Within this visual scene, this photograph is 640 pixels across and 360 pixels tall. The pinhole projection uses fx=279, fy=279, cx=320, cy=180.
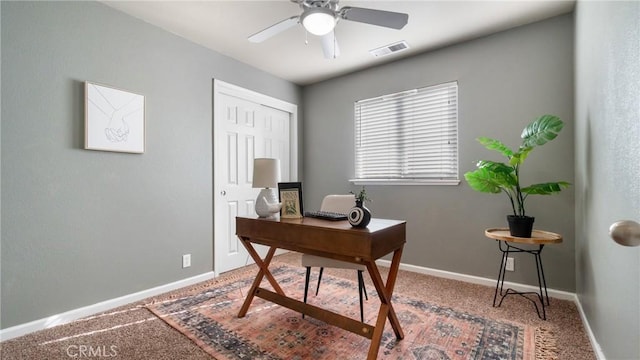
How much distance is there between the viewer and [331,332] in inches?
76.4

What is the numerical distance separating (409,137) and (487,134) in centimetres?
82

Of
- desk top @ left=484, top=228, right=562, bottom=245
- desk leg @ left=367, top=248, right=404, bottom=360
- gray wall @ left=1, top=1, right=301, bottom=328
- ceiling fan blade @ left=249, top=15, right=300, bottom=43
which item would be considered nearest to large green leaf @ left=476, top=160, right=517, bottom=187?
desk top @ left=484, top=228, right=562, bottom=245

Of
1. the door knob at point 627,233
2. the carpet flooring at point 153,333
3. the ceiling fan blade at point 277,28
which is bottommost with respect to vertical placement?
the carpet flooring at point 153,333

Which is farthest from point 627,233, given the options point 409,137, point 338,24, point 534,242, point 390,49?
point 390,49

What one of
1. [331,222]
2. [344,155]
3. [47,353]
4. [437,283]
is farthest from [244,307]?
[344,155]

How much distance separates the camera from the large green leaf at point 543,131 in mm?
2105

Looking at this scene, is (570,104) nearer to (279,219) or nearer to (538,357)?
(538,357)

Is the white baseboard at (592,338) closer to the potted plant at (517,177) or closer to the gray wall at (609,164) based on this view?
the gray wall at (609,164)

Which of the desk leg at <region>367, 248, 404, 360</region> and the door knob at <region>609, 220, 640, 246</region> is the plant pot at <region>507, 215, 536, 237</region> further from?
the door knob at <region>609, 220, 640, 246</region>

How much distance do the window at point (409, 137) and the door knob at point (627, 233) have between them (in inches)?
95.0

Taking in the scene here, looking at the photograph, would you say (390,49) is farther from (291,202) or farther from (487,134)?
(291,202)

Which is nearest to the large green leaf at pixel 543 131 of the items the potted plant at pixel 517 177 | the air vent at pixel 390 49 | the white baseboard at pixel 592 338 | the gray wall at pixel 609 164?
the potted plant at pixel 517 177

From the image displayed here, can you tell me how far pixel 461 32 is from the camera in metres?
2.78

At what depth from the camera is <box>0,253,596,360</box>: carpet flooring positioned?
1712 millimetres
